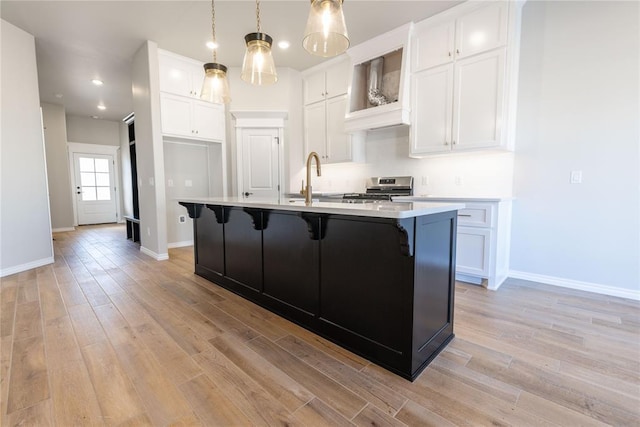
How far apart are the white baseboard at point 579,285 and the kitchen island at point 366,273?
1.88m

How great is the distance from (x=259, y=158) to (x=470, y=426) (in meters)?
4.49

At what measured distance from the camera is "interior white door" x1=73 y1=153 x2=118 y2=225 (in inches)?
317

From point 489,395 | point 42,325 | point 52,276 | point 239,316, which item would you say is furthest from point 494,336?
point 52,276

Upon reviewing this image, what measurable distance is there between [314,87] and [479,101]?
8.49ft

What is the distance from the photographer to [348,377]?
1577 millimetres

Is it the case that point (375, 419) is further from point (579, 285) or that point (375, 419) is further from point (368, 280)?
point (579, 285)

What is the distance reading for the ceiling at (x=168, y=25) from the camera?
3195 millimetres

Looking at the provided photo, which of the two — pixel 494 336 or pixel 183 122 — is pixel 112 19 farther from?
pixel 494 336

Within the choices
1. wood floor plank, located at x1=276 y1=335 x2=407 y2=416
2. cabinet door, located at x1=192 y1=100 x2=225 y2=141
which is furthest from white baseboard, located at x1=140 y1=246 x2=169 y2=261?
wood floor plank, located at x1=276 y1=335 x2=407 y2=416

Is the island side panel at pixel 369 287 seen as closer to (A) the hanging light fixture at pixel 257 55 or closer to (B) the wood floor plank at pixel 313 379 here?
(B) the wood floor plank at pixel 313 379

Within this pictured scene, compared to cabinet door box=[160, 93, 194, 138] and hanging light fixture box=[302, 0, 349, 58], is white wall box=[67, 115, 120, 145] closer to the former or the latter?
cabinet door box=[160, 93, 194, 138]

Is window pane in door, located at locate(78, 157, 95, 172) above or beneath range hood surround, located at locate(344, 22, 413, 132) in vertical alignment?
beneath

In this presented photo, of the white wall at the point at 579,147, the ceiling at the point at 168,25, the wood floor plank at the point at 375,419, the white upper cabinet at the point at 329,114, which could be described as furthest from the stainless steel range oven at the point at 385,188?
the wood floor plank at the point at 375,419

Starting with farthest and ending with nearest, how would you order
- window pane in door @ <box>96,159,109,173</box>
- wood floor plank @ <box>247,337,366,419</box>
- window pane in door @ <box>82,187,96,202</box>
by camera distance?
1. window pane in door @ <box>96,159,109,173</box>
2. window pane in door @ <box>82,187,96,202</box>
3. wood floor plank @ <box>247,337,366,419</box>
